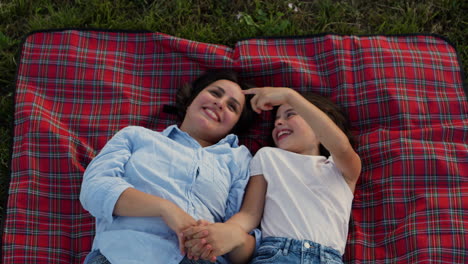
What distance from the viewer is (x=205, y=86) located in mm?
3656

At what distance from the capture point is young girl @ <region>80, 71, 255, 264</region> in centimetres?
288

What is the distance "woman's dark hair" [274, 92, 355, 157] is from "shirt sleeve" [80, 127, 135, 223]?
1.08 metres

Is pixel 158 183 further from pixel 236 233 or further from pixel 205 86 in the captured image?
pixel 205 86

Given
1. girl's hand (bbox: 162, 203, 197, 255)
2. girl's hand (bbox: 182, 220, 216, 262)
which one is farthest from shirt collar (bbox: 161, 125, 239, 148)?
girl's hand (bbox: 182, 220, 216, 262)

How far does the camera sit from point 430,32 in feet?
13.8

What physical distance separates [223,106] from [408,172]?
1227mm

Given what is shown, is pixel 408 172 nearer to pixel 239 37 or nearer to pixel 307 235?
pixel 307 235

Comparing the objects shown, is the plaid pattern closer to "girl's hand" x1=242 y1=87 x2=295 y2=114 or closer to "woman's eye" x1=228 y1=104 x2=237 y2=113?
"woman's eye" x1=228 y1=104 x2=237 y2=113

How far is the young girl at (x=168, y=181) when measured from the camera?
288 cm

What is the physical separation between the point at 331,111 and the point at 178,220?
1.28m

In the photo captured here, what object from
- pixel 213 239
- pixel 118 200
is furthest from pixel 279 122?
pixel 118 200

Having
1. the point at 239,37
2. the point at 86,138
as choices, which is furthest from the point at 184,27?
the point at 86,138

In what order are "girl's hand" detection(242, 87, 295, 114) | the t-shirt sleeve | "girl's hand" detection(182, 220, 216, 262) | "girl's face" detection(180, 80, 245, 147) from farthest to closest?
1. "girl's face" detection(180, 80, 245, 147)
2. the t-shirt sleeve
3. "girl's hand" detection(242, 87, 295, 114)
4. "girl's hand" detection(182, 220, 216, 262)

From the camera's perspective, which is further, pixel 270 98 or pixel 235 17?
pixel 235 17
